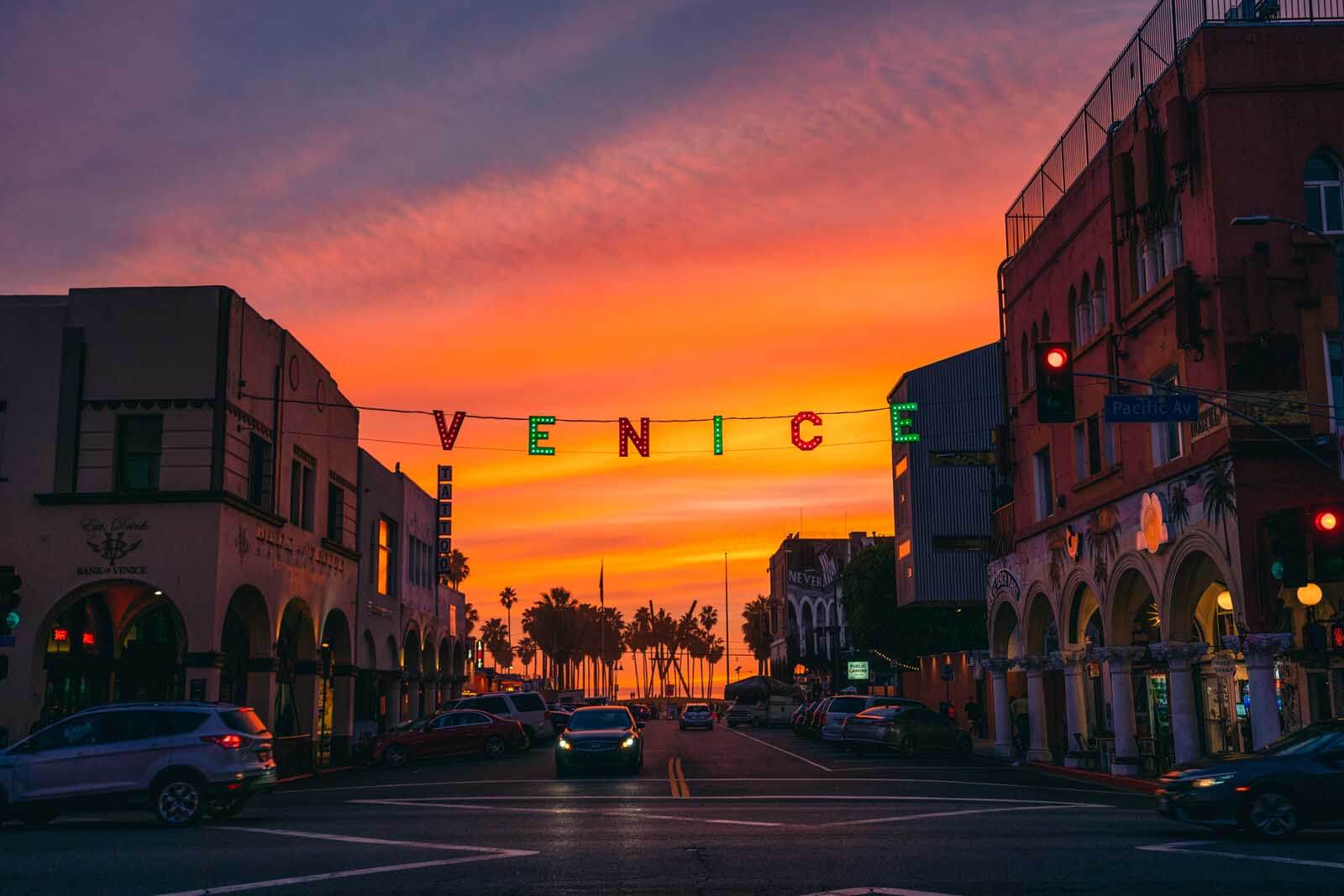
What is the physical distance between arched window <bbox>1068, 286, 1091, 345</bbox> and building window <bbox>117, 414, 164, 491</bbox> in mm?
22016

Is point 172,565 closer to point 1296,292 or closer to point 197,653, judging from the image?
point 197,653

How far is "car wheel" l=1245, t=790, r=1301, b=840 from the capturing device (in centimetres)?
1579

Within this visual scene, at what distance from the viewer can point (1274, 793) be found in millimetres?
15867

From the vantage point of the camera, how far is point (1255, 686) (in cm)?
2362

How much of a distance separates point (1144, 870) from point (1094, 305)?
2107 centimetres

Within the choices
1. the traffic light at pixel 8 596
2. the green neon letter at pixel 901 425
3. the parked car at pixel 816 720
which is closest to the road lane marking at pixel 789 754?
the parked car at pixel 816 720

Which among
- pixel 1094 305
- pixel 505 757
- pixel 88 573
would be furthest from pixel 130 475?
pixel 1094 305

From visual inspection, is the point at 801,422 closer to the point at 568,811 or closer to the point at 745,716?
the point at 568,811

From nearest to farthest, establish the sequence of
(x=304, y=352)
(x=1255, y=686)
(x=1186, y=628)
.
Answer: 1. (x=1255, y=686)
2. (x=1186, y=628)
3. (x=304, y=352)

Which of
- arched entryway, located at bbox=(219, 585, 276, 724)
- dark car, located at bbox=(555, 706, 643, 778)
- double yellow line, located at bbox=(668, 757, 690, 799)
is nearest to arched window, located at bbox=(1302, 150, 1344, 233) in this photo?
double yellow line, located at bbox=(668, 757, 690, 799)

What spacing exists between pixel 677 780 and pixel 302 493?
53.7 ft

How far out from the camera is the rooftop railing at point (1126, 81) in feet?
85.5

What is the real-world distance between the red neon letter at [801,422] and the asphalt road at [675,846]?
7.71 metres

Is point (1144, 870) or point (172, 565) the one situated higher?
point (172, 565)
